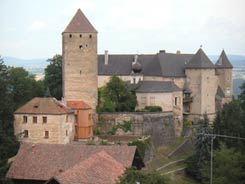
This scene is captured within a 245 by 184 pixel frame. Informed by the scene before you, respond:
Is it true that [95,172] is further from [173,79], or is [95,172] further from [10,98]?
[173,79]

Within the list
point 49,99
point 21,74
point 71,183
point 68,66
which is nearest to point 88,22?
point 68,66

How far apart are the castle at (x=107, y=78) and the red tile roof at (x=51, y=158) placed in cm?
876

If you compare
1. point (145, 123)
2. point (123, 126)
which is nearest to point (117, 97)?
point (123, 126)

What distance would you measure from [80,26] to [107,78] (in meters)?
14.2

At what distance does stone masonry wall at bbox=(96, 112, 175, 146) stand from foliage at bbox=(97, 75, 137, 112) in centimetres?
190

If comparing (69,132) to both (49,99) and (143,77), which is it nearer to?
(49,99)

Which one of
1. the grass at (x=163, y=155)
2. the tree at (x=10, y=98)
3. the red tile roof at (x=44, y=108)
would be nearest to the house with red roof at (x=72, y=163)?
the tree at (x=10, y=98)

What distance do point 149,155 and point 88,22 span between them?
48.8 feet

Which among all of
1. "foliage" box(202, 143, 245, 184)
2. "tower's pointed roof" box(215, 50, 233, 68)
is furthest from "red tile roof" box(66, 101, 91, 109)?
"tower's pointed roof" box(215, 50, 233, 68)

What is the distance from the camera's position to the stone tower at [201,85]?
70125mm

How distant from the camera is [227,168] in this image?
48.3 meters

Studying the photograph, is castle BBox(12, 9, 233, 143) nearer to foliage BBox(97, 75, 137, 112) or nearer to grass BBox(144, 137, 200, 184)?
foliage BBox(97, 75, 137, 112)

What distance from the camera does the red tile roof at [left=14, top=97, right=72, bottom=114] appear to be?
5444cm

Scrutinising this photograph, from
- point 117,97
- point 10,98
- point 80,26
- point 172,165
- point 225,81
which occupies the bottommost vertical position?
point 172,165
